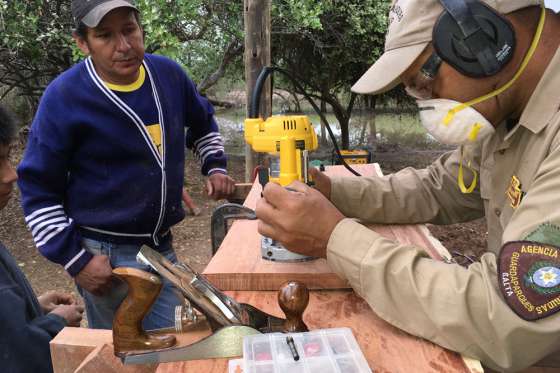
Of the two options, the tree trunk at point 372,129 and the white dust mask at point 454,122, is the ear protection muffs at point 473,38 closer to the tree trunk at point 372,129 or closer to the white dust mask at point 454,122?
the white dust mask at point 454,122

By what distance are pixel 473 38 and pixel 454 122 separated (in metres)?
0.27

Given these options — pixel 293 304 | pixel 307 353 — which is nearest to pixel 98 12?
pixel 293 304

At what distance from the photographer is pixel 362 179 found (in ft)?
6.24

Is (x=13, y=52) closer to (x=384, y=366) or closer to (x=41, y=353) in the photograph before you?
(x=41, y=353)

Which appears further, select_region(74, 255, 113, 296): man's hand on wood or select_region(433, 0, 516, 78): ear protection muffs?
select_region(74, 255, 113, 296): man's hand on wood

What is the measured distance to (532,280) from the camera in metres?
1.00

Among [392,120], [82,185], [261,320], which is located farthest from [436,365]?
[392,120]

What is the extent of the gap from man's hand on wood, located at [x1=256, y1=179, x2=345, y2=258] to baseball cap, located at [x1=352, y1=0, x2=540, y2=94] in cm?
41

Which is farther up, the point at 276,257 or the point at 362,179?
the point at 362,179

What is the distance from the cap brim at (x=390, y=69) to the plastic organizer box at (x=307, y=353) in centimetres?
73

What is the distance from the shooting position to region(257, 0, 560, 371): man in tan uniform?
102cm

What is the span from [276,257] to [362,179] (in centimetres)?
63

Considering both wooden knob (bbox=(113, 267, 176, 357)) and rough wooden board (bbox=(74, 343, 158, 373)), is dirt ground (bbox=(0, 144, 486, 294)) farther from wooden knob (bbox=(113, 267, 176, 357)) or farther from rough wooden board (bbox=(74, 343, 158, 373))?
wooden knob (bbox=(113, 267, 176, 357))

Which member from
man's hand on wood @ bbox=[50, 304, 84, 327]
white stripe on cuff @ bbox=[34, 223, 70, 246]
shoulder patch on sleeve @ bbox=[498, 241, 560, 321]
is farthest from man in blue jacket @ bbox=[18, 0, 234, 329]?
shoulder patch on sleeve @ bbox=[498, 241, 560, 321]
